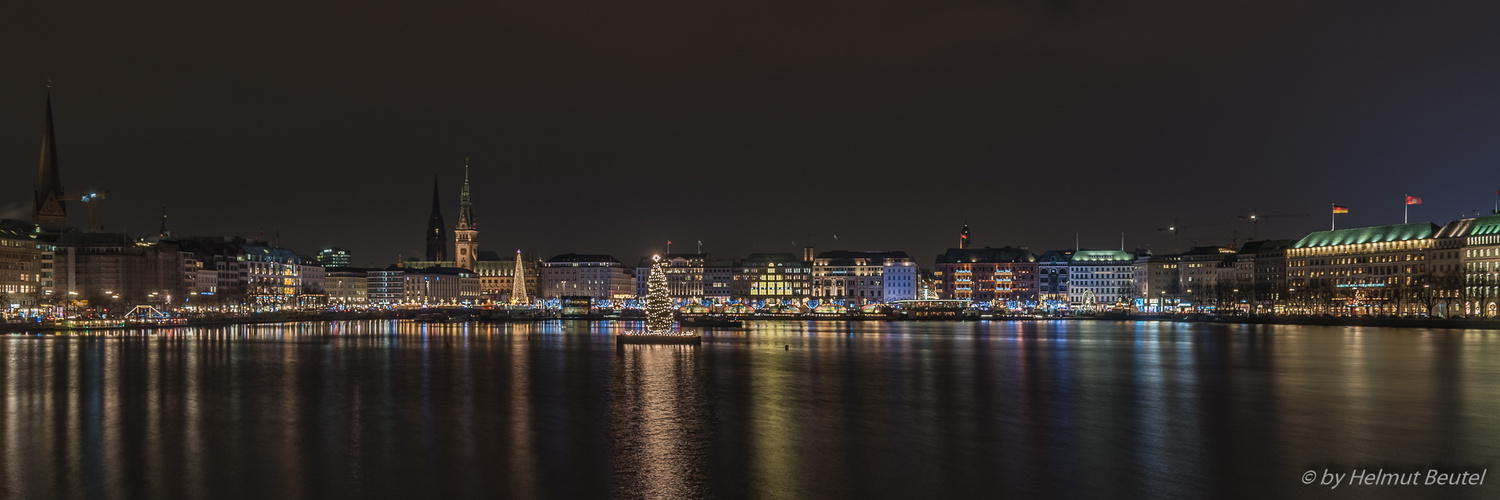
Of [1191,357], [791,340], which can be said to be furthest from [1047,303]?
[1191,357]

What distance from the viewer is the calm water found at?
19.7m

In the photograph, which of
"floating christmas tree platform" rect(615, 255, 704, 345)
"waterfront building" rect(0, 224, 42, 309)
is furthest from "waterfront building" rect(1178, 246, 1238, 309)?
"waterfront building" rect(0, 224, 42, 309)

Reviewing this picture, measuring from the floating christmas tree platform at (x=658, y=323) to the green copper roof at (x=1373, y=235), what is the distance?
102073 mm

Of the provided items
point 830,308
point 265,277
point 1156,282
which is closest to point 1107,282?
point 1156,282

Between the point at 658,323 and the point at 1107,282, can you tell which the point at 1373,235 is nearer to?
the point at 1107,282

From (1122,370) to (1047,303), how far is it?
153 meters

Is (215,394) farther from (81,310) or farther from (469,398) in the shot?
(81,310)

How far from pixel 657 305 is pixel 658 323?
228 cm

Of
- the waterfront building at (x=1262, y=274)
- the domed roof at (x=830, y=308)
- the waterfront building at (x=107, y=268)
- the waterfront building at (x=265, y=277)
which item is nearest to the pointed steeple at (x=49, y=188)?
the waterfront building at (x=107, y=268)

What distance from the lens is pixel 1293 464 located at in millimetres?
21750

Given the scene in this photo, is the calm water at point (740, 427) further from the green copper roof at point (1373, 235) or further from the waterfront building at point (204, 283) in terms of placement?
the waterfront building at point (204, 283)

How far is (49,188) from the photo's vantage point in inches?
5817

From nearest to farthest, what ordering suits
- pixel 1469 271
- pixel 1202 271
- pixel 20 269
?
1. pixel 1469 271
2. pixel 20 269
3. pixel 1202 271

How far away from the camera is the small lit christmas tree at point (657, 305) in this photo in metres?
63.6
